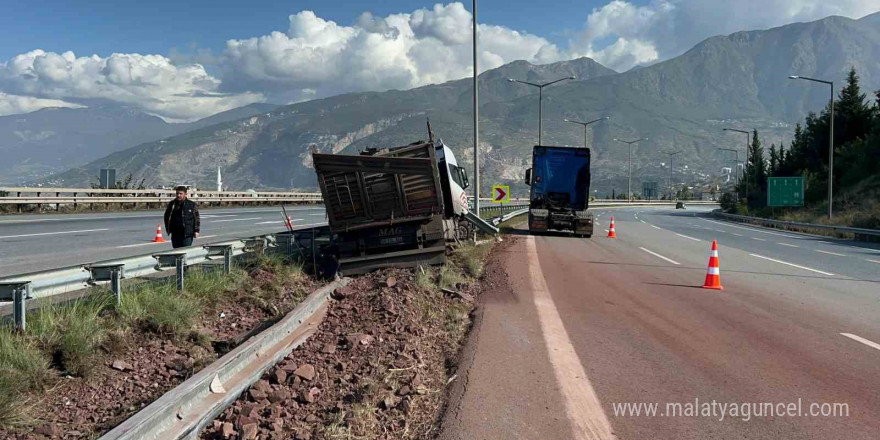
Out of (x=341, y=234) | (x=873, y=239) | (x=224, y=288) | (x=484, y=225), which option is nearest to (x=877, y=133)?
(x=873, y=239)

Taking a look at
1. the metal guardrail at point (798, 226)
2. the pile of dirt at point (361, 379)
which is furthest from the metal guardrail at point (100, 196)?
the metal guardrail at point (798, 226)

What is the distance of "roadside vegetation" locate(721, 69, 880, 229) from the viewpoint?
40.4 metres

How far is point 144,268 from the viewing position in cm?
762

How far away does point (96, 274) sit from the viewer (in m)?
6.78

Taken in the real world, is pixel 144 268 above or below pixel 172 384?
above

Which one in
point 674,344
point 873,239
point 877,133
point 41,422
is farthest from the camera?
point 877,133

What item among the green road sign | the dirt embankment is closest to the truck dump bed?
the dirt embankment

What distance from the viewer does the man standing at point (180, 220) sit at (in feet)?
37.5

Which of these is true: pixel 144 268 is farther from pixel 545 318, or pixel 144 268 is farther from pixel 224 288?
pixel 545 318

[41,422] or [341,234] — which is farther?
[341,234]

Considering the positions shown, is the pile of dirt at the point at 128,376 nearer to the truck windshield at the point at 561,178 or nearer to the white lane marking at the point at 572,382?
the white lane marking at the point at 572,382

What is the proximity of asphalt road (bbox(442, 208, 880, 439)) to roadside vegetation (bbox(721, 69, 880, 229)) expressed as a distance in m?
25.8

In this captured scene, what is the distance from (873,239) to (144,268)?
3056 centimetres

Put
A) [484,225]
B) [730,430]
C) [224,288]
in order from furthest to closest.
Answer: [484,225], [224,288], [730,430]
